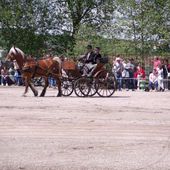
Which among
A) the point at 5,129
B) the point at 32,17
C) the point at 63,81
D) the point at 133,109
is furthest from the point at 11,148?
the point at 32,17

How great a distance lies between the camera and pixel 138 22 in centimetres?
3856

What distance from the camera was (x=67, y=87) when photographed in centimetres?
2380

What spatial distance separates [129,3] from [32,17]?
9746 mm

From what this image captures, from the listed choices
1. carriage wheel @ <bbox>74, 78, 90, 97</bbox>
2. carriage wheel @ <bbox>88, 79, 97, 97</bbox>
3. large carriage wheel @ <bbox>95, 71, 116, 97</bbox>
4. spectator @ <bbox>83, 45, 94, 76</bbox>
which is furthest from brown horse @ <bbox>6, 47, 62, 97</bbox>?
large carriage wheel @ <bbox>95, 71, 116, 97</bbox>

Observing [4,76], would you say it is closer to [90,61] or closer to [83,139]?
[90,61]

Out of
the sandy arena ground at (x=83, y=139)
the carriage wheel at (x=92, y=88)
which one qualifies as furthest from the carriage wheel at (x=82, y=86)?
the sandy arena ground at (x=83, y=139)

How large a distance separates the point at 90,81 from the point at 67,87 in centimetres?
144

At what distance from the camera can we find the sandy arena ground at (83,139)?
8.86m

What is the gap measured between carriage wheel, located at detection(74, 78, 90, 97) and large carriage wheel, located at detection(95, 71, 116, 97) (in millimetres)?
383

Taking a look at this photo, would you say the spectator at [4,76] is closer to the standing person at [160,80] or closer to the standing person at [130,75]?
the standing person at [130,75]

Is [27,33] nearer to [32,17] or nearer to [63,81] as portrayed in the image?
[32,17]

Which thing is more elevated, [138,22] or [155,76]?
[138,22]

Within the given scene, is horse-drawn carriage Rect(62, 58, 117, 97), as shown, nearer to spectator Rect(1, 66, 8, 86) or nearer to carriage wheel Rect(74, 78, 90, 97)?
carriage wheel Rect(74, 78, 90, 97)

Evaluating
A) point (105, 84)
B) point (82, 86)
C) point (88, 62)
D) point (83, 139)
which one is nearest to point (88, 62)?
point (88, 62)
